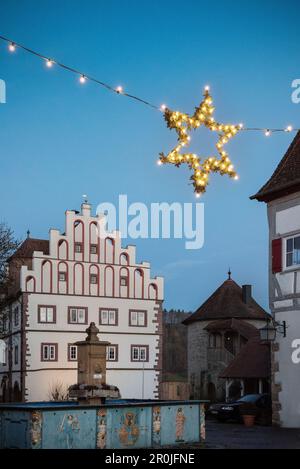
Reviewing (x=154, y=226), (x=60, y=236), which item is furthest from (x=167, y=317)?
(x=154, y=226)

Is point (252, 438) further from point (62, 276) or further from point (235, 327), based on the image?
point (235, 327)

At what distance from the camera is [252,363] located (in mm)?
31344

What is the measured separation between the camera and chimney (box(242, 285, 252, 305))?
47219mm

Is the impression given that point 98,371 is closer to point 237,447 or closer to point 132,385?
point 237,447

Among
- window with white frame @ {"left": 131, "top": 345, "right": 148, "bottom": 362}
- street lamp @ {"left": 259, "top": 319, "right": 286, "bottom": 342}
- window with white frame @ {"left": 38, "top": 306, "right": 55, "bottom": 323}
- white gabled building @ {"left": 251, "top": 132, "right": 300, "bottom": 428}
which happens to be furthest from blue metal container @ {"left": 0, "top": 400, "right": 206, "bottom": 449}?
window with white frame @ {"left": 131, "top": 345, "right": 148, "bottom": 362}

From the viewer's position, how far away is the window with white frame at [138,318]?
4381cm

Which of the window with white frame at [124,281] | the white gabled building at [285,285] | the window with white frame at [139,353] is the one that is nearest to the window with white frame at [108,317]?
the window with white frame at [124,281]

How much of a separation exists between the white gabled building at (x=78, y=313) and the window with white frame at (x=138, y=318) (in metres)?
0.03

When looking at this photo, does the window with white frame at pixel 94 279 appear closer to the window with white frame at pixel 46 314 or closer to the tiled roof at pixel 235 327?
the window with white frame at pixel 46 314

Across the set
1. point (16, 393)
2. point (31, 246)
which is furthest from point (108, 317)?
point (31, 246)

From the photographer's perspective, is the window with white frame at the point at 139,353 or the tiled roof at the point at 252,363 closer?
the tiled roof at the point at 252,363

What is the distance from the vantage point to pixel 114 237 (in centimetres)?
4378

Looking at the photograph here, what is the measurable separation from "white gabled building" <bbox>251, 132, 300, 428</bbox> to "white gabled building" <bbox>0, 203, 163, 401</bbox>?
21854mm

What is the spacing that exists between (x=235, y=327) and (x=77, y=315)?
8845mm
